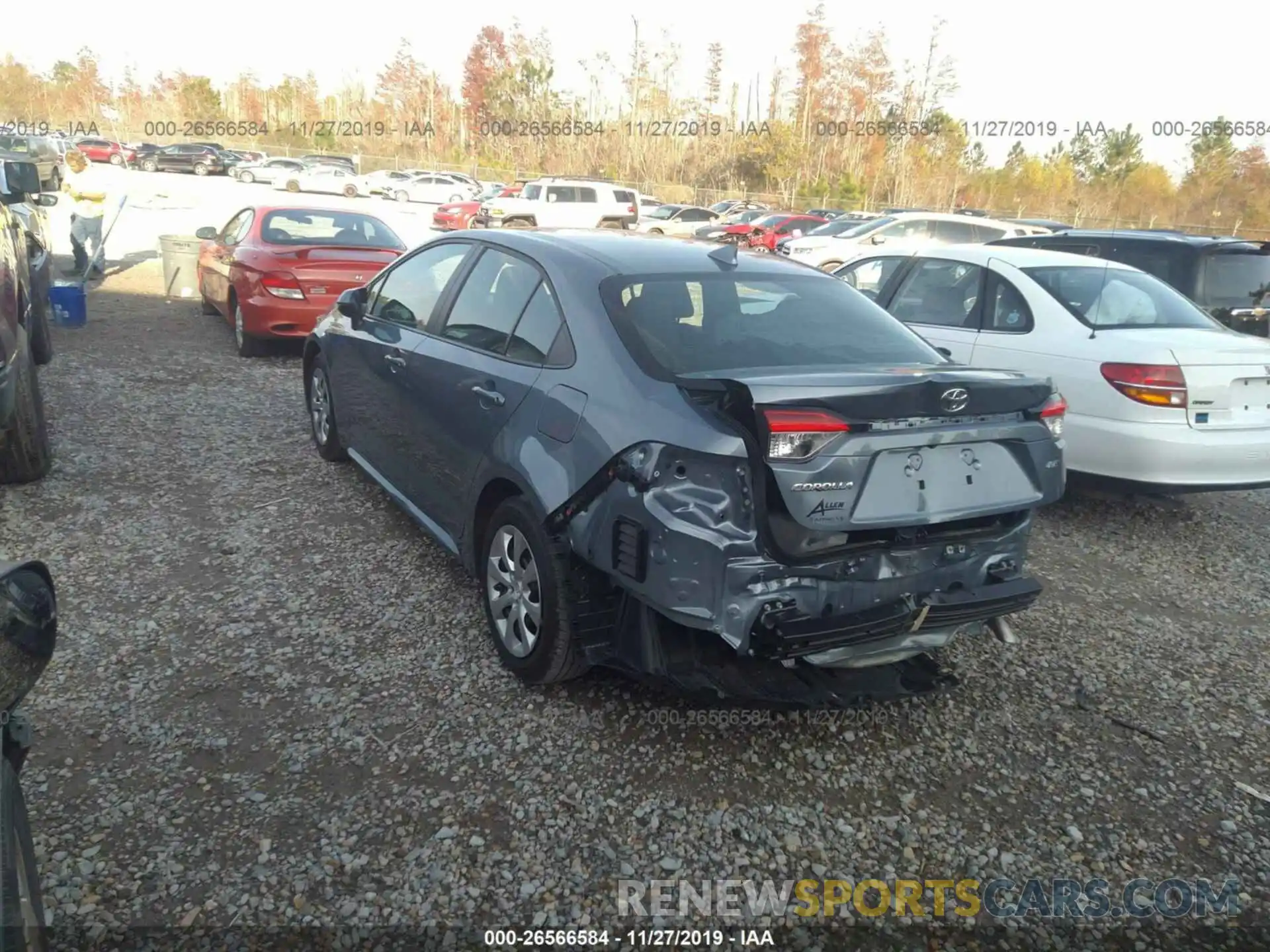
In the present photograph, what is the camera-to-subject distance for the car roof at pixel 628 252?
3451 millimetres

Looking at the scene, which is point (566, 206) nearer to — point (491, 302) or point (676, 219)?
point (676, 219)

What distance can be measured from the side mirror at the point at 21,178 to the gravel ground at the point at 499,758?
9.77 ft

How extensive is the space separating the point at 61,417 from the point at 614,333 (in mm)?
5211

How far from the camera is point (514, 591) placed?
3.26 meters

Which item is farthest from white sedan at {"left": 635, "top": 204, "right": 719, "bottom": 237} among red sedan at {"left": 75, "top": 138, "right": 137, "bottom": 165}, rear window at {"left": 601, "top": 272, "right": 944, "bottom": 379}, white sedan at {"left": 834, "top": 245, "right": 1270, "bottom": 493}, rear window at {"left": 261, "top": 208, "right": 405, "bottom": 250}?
red sedan at {"left": 75, "top": 138, "right": 137, "bottom": 165}

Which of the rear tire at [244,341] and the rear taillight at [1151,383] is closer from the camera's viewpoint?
the rear taillight at [1151,383]

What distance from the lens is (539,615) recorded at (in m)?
3.07

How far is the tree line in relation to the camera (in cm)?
4397

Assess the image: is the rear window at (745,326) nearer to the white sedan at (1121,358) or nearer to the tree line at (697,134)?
the white sedan at (1121,358)

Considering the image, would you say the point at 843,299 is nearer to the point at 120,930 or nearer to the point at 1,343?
the point at 120,930

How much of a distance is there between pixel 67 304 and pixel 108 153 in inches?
1801

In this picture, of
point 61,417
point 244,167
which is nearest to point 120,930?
point 61,417

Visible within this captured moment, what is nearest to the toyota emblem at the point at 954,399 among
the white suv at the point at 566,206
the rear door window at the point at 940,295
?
the rear door window at the point at 940,295

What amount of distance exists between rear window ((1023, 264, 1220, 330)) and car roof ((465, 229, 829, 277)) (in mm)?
2369
